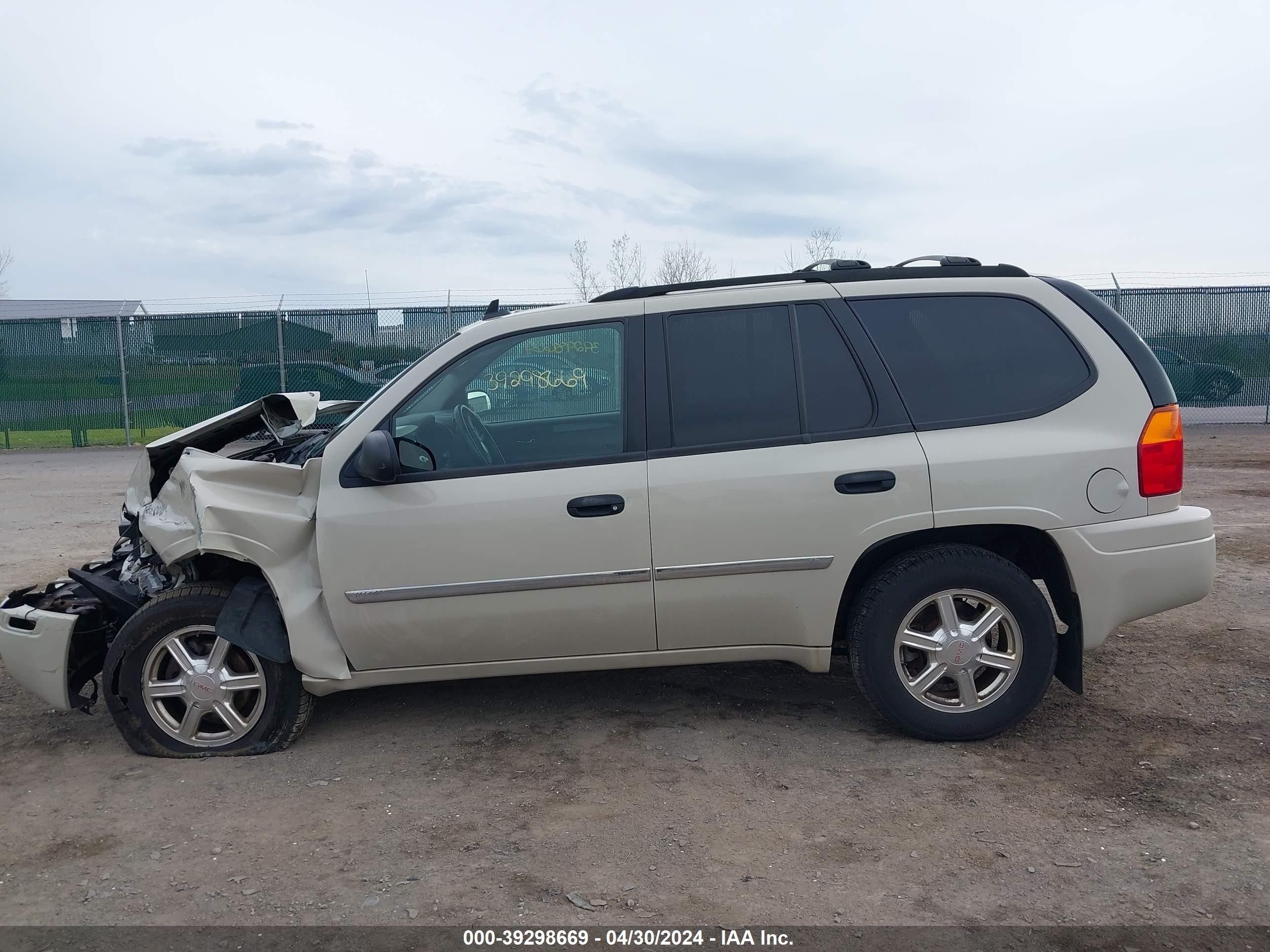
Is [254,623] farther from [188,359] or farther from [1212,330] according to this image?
[1212,330]

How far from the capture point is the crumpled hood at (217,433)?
14.8 feet

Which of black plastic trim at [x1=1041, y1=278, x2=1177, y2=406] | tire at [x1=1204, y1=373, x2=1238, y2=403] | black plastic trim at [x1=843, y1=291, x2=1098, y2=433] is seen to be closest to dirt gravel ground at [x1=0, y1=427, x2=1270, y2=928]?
black plastic trim at [x1=843, y1=291, x2=1098, y2=433]

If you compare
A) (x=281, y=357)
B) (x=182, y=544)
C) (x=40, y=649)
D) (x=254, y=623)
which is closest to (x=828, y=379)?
(x=254, y=623)

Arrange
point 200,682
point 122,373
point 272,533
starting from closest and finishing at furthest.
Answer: point 272,533
point 200,682
point 122,373

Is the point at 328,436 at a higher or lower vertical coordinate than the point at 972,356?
lower

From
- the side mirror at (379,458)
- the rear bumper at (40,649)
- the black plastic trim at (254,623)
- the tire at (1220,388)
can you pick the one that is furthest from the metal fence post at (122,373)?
the tire at (1220,388)

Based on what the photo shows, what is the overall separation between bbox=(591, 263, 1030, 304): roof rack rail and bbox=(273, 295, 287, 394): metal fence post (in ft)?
47.1

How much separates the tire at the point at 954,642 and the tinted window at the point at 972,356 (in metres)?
0.58

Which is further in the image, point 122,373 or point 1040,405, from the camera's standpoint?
point 122,373

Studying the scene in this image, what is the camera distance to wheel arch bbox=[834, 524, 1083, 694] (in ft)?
13.5

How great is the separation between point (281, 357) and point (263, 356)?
0.96 feet

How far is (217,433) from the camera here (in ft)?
15.8

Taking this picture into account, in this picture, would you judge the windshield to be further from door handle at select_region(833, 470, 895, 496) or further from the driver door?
door handle at select_region(833, 470, 895, 496)

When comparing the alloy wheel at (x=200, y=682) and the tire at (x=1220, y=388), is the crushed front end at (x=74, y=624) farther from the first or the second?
the tire at (x=1220, y=388)
